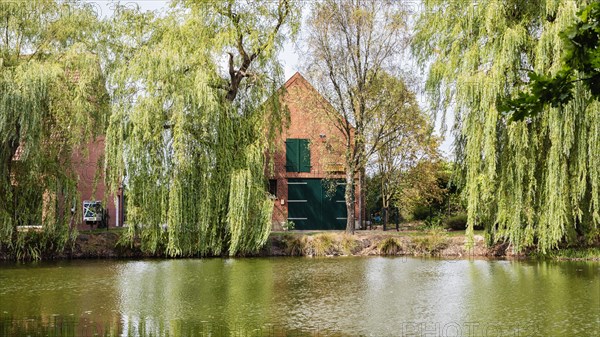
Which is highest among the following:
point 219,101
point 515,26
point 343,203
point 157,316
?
point 515,26

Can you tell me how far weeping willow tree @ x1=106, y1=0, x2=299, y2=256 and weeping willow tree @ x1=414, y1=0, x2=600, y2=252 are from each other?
540cm

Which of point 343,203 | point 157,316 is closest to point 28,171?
point 157,316

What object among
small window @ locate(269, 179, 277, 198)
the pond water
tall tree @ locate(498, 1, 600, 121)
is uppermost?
small window @ locate(269, 179, 277, 198)

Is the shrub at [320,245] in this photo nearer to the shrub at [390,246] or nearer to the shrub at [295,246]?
the shrub at [295,246]

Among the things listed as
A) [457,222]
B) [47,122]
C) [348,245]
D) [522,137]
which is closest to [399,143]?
[457,222]

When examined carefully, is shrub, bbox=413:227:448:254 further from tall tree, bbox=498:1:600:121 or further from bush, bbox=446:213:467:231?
tall tree, bbox=498:1:600:121

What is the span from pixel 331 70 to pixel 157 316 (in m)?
13.5

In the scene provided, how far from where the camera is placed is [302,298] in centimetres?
1177

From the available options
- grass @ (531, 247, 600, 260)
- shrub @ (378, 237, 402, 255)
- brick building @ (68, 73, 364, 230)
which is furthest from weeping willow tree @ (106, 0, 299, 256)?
grass @ (531, 247, 600, 260)

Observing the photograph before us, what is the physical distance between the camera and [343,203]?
25.6m

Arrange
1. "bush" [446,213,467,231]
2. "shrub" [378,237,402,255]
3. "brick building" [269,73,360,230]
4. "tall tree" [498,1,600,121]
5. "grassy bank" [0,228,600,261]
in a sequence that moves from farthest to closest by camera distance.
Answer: "brick building" [269,73,360,230] < "bush" [446,213,467,231] < "shrub" [378,237,402,255] < "grassy bank" [0,228,600,261] < "tall tree" [498,1,600,121]

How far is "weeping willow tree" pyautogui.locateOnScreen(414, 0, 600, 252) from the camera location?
16188mm

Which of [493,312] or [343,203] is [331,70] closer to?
[343,203]

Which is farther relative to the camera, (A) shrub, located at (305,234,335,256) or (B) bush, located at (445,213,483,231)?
(B) bush, located at (445,213,483,231)
